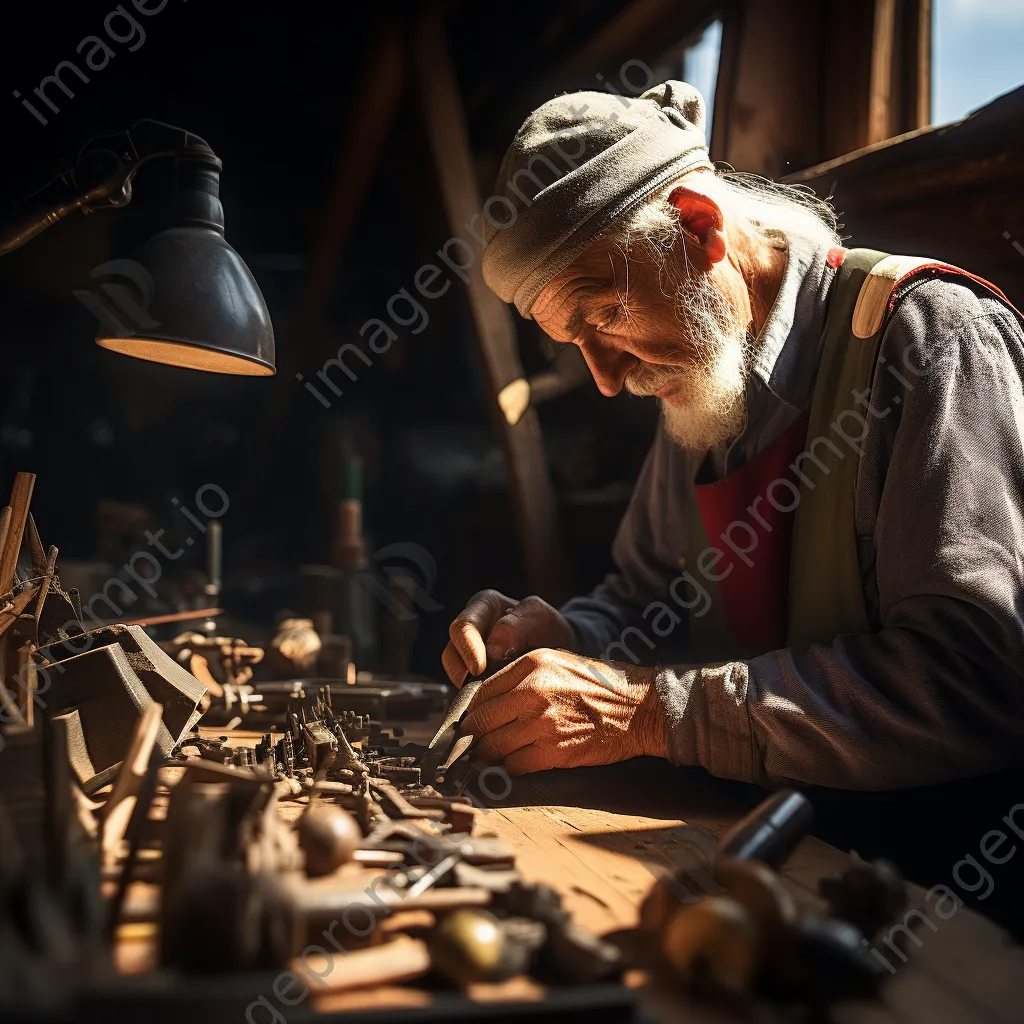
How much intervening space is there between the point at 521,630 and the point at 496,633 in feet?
0.26

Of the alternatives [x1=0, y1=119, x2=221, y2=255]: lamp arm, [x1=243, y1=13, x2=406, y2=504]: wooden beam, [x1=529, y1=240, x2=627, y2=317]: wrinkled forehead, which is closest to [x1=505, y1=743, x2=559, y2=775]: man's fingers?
[x1=529, y1=240, x2=627, y2=317]: wrinkled forehead

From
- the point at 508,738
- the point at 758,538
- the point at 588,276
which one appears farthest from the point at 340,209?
the point at 508,738

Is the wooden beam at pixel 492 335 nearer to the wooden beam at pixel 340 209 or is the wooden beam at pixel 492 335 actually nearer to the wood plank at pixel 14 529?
the wooden beam at pixel 340 209

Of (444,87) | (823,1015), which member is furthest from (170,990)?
(444,87)

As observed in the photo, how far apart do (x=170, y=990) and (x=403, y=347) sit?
5817 mm

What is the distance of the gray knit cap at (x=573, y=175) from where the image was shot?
221 cm

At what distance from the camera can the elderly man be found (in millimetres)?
1815

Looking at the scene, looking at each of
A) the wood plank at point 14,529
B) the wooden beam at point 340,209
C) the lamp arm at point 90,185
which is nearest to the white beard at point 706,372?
the lamp arm at point 90,185

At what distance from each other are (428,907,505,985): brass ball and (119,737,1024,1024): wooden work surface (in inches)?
0.9

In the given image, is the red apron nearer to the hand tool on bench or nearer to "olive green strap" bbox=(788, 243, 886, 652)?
"olive green strap" bbox=(788, 243, 886, 652)

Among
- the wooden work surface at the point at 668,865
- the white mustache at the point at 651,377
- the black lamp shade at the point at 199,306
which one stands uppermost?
the black lamp shade at the point at 199,306

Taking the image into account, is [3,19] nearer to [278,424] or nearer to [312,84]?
[312,84]

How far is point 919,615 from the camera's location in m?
1.84

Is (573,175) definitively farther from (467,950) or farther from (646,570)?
(467,950)
